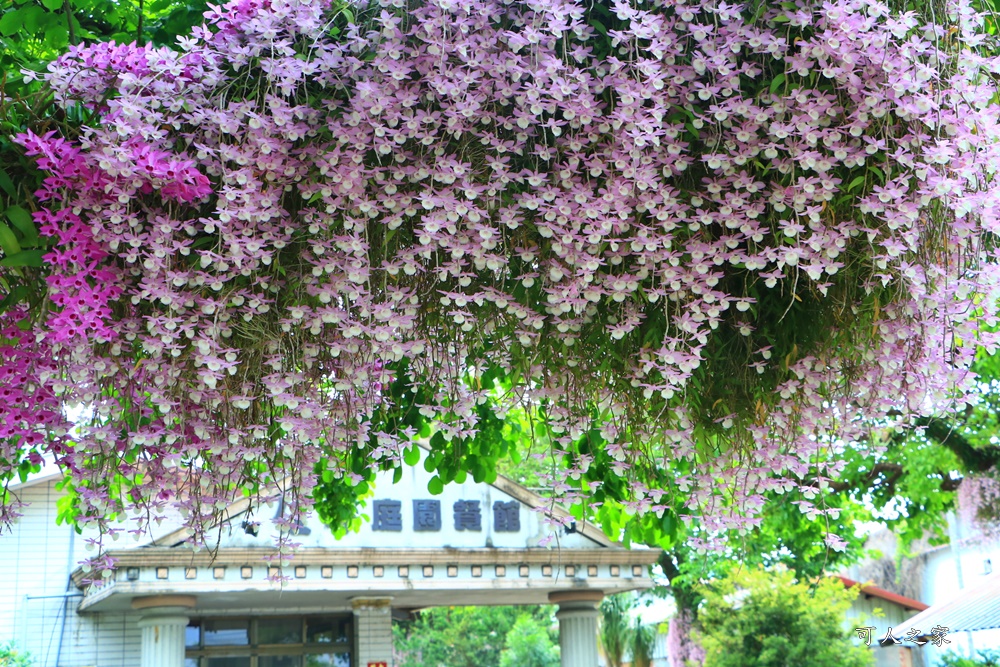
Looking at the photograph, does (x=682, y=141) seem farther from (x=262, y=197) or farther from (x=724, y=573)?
(x=724, y=573)

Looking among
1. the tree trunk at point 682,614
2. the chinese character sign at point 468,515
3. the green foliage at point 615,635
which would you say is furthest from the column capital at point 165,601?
the green foliage at point 615,635

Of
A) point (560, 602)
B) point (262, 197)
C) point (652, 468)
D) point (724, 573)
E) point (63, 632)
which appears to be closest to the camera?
point (262, 197)

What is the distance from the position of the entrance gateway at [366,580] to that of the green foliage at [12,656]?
2.20 ft

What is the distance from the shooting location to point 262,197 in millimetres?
1728

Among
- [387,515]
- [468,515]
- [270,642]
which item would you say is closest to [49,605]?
[270,642]

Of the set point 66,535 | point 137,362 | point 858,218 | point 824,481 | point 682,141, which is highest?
point 66,535

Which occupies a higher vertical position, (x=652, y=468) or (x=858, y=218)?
(x=858, y=218)

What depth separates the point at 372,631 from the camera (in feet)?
34.0

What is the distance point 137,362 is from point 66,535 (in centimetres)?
894

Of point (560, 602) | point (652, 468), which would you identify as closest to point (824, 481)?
point (652, 468)

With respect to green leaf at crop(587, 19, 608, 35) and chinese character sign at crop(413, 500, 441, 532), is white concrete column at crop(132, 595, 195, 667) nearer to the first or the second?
chinese character sign at crop(413, 500, 441, 532)

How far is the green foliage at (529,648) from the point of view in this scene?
798 inches

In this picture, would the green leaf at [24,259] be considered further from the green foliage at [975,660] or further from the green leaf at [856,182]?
the green foliage at [975,660]

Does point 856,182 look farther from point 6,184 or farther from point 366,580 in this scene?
point 366,580
